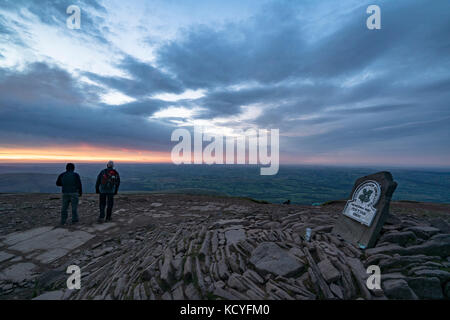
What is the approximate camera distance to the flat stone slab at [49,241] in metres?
6.38

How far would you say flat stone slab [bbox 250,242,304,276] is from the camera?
4.22 m

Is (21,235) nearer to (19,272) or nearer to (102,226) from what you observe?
(102,226)

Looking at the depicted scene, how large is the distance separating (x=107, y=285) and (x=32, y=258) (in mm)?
4108

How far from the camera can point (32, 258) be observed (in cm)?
602

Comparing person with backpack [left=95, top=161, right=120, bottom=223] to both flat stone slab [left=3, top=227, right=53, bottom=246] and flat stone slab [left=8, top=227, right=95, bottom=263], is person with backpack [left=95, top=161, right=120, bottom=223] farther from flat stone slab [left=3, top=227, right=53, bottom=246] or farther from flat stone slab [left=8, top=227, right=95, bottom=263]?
flat stone slab [left=3, top=227, right=53, bottom=246]

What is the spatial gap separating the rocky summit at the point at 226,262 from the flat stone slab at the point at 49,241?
35 mm

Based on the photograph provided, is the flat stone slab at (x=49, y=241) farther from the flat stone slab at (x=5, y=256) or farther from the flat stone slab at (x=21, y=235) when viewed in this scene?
the flat stone slab at (x=5, y=256)

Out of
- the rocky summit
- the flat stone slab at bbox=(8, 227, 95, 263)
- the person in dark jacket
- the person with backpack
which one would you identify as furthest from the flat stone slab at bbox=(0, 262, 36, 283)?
the person with backpack

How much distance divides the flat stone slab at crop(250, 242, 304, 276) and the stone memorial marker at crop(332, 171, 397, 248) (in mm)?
2909

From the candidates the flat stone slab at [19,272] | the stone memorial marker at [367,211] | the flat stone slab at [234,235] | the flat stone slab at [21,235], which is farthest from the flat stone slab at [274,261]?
the flat stone slab at [21,235]

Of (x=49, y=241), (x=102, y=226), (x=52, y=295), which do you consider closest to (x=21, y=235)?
(x=49, y=241)
